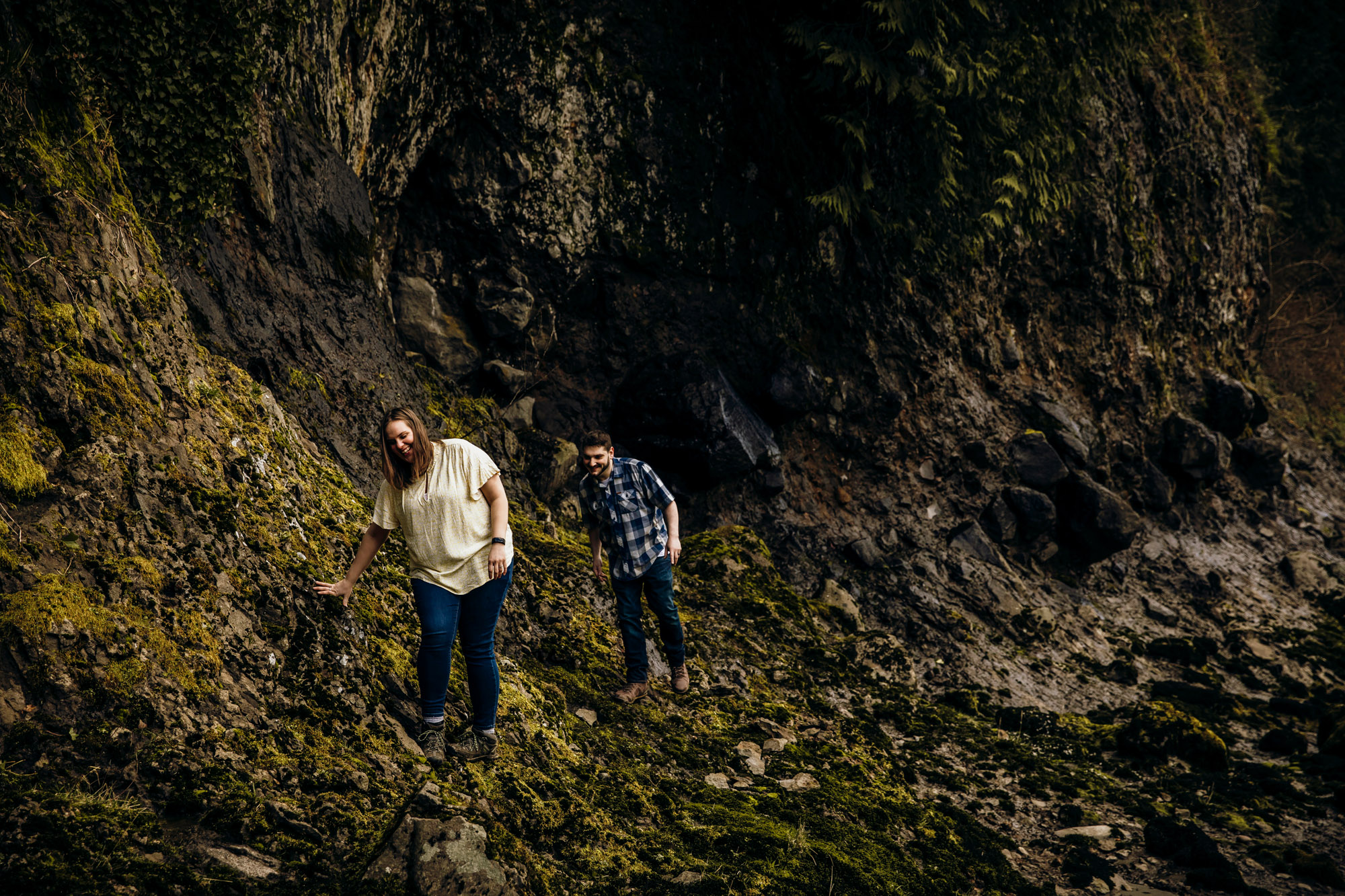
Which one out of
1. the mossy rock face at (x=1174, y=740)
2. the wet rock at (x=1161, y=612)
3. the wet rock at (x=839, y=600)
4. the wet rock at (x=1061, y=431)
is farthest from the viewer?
the wet rock at (x=1061, y=431)

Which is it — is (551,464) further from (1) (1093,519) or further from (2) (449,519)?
(1) (1093,519)

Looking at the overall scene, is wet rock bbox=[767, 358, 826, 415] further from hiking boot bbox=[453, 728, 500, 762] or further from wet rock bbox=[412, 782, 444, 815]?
wet rock bbox=[412, 782, 444, 815]

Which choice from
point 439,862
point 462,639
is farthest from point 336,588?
point 439,862

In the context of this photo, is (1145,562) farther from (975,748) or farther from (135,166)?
(135,166)

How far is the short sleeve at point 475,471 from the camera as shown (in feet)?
13.5

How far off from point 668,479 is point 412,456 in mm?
6202

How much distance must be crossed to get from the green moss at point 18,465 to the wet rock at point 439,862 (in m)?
2.31

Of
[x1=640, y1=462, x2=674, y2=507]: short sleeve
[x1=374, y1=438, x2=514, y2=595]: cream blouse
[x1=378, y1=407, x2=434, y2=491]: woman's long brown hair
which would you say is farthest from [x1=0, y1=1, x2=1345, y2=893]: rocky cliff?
[x1=640, y1=462, x2=674, y2=507]: short sleeve

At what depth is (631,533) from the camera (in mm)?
5953

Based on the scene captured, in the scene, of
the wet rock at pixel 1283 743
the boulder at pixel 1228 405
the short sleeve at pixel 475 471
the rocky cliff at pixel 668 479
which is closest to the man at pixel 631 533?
the rocky cliff at pixel 668 479

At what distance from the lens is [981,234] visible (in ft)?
39.3

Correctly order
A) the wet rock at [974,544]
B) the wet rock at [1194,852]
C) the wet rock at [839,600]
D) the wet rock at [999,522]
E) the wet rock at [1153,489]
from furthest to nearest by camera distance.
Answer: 1. the wet rock at [1153,489]
2. the wet rock at [999,522]
3. the wet rock at [974,544]
4. the wet rock at [839,600]
5. the wet rock at [1194,852]

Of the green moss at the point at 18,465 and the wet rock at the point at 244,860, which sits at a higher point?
the green moss at the point at 18,465

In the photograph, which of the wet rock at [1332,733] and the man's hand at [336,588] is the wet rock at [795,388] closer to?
the wet rock at [1332,733]
